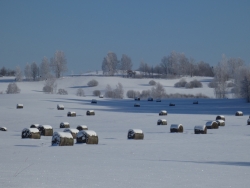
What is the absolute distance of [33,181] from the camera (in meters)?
8.17

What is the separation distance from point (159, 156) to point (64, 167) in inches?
153

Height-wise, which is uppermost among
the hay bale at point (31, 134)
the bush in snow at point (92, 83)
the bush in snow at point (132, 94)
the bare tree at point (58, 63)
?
the bare tree at point (58, 63)

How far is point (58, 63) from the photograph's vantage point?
131250 millimetres

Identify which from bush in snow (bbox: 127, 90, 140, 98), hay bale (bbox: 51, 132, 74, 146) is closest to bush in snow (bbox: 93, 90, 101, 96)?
bush in snow (bbox: 127, 90, 140, 98)

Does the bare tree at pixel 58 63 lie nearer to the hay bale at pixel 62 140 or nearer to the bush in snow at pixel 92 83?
the bush in snow at pixel 92 83

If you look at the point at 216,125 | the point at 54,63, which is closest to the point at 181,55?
the point at 54,63

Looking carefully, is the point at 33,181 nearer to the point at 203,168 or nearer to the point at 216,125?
the point at 203,168

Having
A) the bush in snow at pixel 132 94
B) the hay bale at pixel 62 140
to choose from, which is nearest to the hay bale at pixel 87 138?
the hay bale at pixel 62 140

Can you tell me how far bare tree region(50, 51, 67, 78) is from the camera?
130 metres

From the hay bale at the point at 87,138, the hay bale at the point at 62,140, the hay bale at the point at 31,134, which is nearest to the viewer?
the hay bale at the point at 62,140

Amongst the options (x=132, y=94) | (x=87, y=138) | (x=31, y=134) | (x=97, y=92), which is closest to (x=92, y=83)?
(x=97, y=92)

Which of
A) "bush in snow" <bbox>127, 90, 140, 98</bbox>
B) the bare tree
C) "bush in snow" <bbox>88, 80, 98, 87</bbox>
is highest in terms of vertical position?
the bare tree

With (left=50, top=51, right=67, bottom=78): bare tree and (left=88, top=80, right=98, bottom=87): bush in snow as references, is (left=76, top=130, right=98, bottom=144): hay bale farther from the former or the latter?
(left=50, top=51, right=67, bottom=78): bare tree

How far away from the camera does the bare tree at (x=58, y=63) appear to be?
5128 inches
